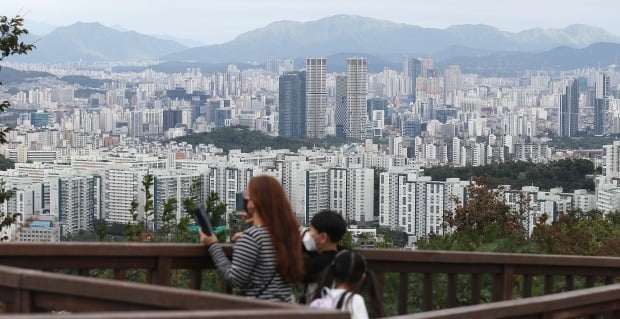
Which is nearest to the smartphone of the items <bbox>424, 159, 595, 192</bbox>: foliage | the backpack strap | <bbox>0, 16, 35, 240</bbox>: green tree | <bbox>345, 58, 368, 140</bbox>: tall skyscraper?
the backpack strap

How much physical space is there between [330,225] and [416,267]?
1.52 feet

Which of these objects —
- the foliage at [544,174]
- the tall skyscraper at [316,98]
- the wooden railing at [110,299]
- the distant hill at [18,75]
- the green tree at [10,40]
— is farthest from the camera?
the distant hill at [18,75]

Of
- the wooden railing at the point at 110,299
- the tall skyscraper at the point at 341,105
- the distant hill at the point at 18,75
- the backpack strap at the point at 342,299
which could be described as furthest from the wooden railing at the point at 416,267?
the distant hill at the point at 18,75

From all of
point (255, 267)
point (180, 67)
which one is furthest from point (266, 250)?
point (180, 67)

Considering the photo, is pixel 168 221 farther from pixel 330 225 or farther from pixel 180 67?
pixel 180 67

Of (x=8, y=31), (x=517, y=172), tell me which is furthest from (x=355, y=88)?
(x=8, y=31)

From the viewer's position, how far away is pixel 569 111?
120 metres

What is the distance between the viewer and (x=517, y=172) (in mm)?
39438

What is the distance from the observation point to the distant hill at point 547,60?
A: 174 metres

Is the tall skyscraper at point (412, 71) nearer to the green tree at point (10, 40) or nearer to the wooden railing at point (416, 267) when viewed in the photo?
the green tree at point (10, 40)

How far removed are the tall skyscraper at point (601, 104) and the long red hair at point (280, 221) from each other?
108m

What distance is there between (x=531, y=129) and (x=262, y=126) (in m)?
27.2

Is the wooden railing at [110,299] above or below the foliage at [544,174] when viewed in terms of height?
above

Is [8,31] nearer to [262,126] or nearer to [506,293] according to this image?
[506,293]
